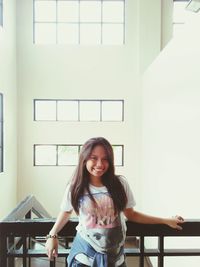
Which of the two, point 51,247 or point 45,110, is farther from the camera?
point 45,110

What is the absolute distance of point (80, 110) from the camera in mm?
6371

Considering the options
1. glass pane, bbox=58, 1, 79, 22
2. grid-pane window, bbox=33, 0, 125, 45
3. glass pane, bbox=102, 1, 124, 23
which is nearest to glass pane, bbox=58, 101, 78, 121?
grid-pane window, bbox=33, 0, 125, 45

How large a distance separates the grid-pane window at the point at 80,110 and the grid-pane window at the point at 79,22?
1195mm

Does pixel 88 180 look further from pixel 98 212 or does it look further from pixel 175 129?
pixel 175 129

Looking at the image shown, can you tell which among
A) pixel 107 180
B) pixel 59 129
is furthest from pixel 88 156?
pixel 59 129

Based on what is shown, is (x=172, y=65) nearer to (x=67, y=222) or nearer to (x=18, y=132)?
(x=67, y=222)

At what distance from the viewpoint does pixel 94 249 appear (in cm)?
115

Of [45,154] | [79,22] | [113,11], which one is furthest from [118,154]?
[113,11]

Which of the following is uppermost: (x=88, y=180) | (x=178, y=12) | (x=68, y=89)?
(x=178, y=12)

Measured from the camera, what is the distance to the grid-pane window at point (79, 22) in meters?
6.29

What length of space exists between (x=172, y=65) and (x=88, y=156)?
2.65 metres

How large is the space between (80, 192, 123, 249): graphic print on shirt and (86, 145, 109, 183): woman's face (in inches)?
3.5

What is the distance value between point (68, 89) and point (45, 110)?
2.06ft

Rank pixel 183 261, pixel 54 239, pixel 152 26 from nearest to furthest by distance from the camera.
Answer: pixel 54 239 → pixel 183 261 → pixel 152 26
